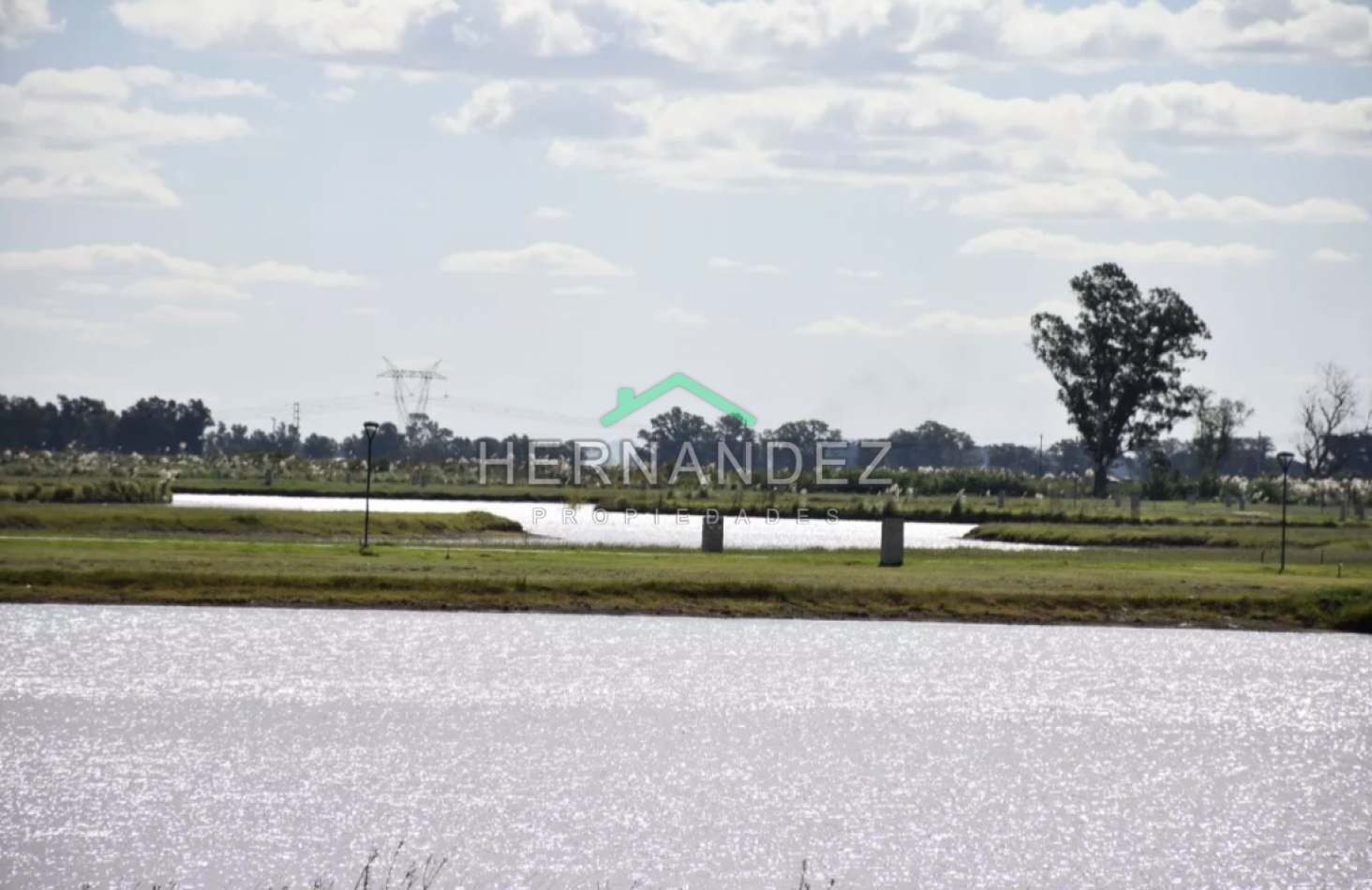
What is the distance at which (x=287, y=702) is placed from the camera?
112 feet

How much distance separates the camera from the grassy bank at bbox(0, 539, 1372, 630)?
4544 centimetres

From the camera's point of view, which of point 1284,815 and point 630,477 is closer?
point 1284,815

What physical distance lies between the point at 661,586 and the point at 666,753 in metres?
16.0

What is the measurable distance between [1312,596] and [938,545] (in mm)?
22613

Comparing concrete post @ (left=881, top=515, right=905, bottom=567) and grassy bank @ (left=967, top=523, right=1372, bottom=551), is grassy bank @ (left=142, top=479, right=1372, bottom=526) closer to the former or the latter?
grassy bank @ (left=967, top=523, right=1372, bottom=551)

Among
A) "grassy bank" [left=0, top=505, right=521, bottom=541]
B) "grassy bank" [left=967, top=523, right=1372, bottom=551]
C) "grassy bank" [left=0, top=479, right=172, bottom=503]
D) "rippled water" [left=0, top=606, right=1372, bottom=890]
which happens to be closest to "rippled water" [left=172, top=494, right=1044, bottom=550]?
"grassy bank" [left=0, top=479, right=172, bottom=503]

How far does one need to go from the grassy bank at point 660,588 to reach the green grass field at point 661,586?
1.8 inches

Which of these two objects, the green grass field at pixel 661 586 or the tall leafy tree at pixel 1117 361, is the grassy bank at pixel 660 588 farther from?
the tall leafy tree at pixel 1117 361

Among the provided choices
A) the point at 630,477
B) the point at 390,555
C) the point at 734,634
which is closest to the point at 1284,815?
the point at 734,634

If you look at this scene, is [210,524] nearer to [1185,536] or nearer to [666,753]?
[1185,536]

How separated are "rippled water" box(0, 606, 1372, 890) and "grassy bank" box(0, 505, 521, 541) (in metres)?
16.4

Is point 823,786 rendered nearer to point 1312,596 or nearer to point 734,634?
point 734,634

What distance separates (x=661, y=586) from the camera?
4681 centimetres

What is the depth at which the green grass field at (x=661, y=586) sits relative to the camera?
45.5m
